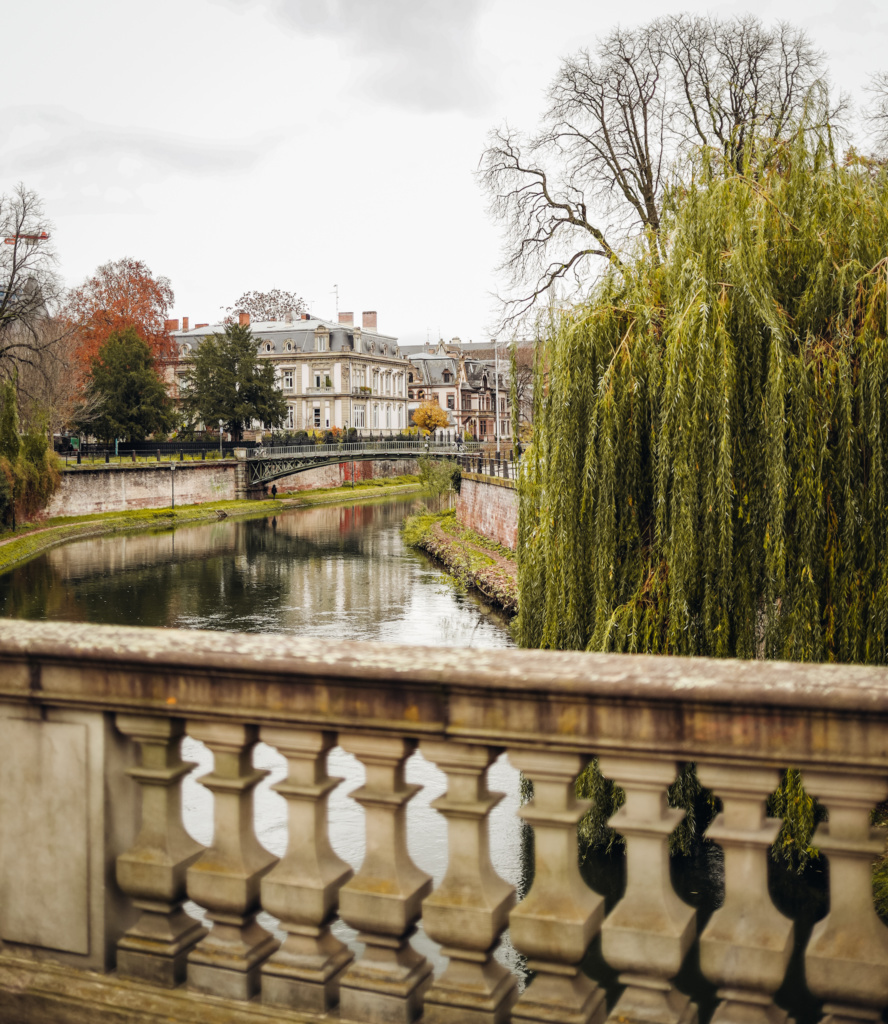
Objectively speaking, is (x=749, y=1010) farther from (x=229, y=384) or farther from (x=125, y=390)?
(x=229, y=384)

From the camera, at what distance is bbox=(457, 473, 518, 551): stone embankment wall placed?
27.6 meters

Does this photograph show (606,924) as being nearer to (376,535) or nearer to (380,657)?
(380,657)

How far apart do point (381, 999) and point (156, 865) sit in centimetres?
55

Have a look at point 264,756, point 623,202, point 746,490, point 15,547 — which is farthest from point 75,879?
point 15,547

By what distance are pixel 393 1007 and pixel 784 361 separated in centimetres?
503

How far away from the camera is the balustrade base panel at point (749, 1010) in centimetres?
179

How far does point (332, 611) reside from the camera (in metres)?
22.2

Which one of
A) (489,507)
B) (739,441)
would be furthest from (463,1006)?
(489,507)

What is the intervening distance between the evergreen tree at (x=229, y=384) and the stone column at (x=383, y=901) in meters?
56.8

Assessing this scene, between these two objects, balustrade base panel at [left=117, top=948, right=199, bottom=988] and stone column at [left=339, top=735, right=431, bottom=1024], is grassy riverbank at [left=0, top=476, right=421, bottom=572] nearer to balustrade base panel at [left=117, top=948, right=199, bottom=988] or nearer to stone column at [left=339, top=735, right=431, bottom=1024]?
balustrade base panel at [left=117, top=948, right=199, bottom=988]

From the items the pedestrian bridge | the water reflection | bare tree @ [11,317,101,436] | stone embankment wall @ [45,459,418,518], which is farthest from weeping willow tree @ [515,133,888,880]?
the pedestrian bridge

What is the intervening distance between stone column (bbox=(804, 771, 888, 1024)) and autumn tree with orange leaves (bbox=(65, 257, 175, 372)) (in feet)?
177

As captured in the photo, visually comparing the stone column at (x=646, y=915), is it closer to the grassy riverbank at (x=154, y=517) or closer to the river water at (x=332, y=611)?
the river water at (x=332, y=611)

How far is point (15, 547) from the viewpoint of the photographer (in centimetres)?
2952
